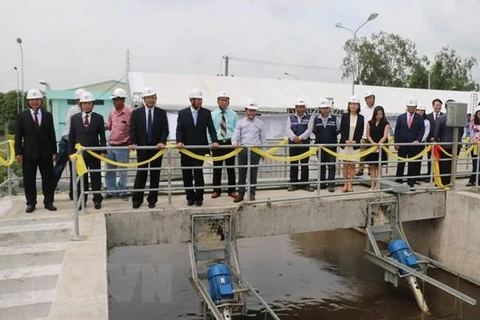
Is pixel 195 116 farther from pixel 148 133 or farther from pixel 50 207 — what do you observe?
pixel 50 207

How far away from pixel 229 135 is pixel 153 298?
2.96m

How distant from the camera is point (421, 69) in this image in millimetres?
53531

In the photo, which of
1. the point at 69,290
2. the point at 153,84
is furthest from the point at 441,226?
the point at 153,84

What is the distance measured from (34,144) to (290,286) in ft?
15.8

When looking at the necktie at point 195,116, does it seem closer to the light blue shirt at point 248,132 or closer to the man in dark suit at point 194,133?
the man in dark suit at point 194,133

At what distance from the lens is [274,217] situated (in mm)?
7512

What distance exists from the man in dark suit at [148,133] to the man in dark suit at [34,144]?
3.83 ft

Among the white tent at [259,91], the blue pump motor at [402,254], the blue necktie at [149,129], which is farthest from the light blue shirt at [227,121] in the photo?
the white tent at [259,91]

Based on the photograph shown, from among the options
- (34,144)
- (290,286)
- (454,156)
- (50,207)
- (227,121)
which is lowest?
(290,286)

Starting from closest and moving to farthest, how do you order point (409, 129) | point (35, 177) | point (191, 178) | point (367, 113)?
point (35, 177) < point (191, 178) < point (409, 129) < point (367, 113)

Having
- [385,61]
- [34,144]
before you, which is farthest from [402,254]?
[385,61]

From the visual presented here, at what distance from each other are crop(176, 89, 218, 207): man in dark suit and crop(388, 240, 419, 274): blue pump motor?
3.37 metres

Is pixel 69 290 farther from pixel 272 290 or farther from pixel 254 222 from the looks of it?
pixel 272 290

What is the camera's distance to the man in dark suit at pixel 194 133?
7.34m
